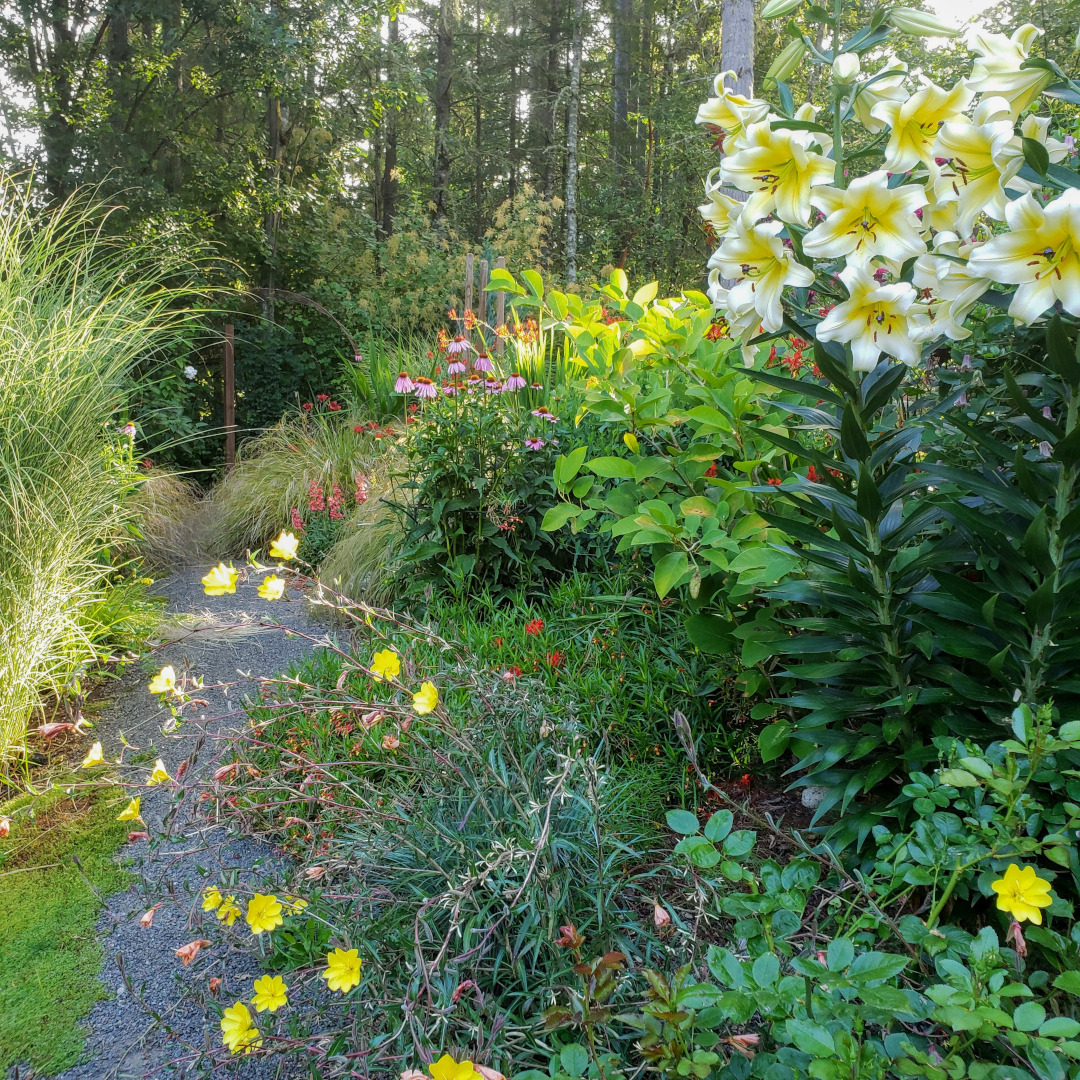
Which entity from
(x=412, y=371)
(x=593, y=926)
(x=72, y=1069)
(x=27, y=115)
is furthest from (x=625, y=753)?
(x=27, y=115)

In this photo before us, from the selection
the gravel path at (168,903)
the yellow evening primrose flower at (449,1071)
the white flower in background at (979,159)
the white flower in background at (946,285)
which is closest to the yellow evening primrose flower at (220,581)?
the gravel path at (168,903)

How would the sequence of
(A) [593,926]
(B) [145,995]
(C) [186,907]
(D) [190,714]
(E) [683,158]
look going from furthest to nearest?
1. (E) [683,158]
2. (D) [190,714]
3. (C) [186,907]
4. (B) [145,995]
5. (A) [593,926]

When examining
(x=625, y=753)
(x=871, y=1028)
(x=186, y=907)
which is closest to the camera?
(x=871, y=1028)

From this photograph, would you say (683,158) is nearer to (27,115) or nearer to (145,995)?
(27,115)

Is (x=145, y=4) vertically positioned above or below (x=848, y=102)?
above

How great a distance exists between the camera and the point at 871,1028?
48.2 inches

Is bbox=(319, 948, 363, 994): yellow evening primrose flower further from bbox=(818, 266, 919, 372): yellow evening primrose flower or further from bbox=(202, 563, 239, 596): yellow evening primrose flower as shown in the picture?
bbox=(818, 266, 919, 372): yellow evening primrose flower

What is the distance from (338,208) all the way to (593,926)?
41.3 ft

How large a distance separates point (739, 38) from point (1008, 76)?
5.69 m

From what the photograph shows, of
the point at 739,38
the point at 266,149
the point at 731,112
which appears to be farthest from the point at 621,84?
the point at 731,112

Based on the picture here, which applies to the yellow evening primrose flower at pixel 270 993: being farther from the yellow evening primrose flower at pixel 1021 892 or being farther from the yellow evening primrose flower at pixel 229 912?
the yellow evening primrose flower at pixel 1021 892

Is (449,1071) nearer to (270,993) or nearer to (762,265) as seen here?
(270,993)

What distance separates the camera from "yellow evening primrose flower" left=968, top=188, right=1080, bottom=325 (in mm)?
971

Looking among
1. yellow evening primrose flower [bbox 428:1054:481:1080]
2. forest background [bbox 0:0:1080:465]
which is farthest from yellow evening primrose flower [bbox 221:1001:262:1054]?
forest background [bbox 0:0:1080:465]
